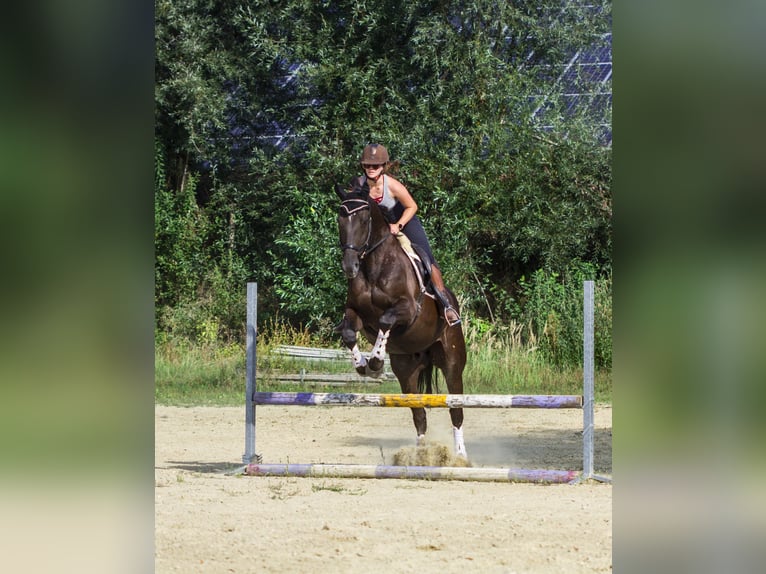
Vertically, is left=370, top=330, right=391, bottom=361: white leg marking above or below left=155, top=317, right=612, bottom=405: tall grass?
above

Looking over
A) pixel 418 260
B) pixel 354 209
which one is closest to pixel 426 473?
pixel 418 260

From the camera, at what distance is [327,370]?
41.5 ft

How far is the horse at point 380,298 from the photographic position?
19.6ft

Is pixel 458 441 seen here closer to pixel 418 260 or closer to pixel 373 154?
pixel 418 260

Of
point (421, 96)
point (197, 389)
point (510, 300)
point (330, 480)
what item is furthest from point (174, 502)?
point (421, 96)

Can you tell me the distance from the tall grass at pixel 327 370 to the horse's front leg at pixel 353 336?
16.1 feet

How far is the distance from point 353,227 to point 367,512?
1899 millimetres

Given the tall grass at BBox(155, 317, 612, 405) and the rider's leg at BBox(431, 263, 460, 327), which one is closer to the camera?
the rider's leg at BBox(431, 263, 460, 327)

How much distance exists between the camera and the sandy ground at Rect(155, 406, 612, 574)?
367cm

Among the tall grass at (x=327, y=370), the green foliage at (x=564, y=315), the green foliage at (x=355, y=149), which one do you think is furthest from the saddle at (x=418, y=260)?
the green foliage at (x=355, y=149)

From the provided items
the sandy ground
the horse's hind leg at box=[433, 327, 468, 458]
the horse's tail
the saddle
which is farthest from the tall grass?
the saddle

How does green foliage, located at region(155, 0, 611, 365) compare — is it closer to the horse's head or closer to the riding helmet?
the riding helmet
